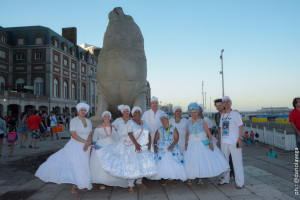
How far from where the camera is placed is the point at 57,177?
363 centimetres

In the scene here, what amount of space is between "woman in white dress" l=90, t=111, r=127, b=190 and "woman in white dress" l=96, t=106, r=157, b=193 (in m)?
0.14

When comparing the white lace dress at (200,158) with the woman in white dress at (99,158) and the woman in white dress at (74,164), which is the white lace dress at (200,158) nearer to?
the woman in white dress at (99,158)

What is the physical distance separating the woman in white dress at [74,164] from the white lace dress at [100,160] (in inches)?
4.9

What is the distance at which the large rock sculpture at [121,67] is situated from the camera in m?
6.25

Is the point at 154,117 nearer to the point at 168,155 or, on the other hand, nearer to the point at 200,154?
the point at 168,155

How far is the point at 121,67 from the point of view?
6211mm

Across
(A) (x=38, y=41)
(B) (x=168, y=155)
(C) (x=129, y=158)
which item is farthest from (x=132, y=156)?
(A) (x=38, y=41)

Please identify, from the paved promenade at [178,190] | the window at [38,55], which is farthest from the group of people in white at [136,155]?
the window at [38,55]

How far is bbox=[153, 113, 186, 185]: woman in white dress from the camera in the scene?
384 centimetres

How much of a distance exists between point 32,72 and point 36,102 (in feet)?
17.7

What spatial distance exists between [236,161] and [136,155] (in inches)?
71.7

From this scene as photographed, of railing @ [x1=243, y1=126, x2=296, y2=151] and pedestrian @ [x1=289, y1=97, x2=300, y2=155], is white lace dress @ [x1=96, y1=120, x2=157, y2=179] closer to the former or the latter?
pedestrian @ [x1=289, y1=97, x2=300, y2=155]

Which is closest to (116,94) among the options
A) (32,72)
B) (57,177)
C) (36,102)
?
(57,177)

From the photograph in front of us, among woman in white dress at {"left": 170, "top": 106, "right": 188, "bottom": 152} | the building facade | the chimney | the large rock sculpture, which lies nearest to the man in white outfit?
woman in white dress at {"left": 170, "top": 106, "right": 188, "bottom": 152}
